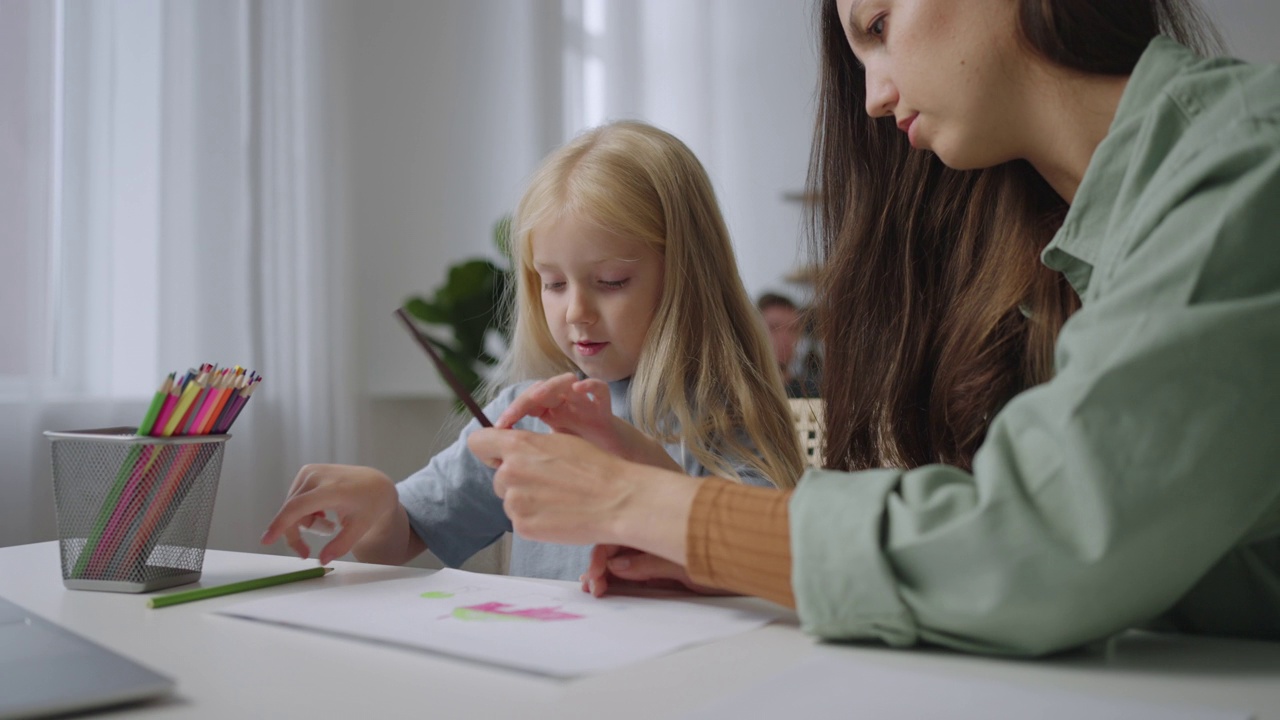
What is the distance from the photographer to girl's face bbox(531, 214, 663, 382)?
4.07 feet

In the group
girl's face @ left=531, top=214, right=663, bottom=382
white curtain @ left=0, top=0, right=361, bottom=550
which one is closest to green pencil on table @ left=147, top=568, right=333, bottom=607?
girl's face @ left=531, top=214, right=663, bottom=382

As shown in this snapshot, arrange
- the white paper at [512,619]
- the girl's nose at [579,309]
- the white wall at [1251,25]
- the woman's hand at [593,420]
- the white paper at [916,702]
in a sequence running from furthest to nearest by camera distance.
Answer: the white wall at [1251,25] → the girl's nose at [579,309] → the woman's hand at [593,420] → the white paper at [512,619] → the white paper at [916,702]

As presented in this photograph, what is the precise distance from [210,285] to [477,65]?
1.23m

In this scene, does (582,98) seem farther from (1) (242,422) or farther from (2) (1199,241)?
(2) (1199,241)

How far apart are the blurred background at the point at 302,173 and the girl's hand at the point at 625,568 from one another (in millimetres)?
1252

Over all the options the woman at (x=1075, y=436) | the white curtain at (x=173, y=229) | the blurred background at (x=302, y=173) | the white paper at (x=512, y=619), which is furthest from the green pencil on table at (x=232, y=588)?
the white curtain at (x=173, y=229)

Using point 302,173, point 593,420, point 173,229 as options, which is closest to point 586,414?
point 593,420

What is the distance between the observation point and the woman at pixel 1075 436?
518mm

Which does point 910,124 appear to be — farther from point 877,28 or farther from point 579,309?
point 579,309

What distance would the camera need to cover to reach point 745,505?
2.04ft

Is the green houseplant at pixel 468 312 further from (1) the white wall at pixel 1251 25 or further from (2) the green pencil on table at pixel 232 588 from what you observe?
(1) the white wall at pixel 1251 25

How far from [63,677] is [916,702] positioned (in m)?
0.41

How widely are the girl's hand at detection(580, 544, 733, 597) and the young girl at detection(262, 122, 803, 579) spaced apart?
1.33 ft

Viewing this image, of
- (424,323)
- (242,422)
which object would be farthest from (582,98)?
(242,422)
